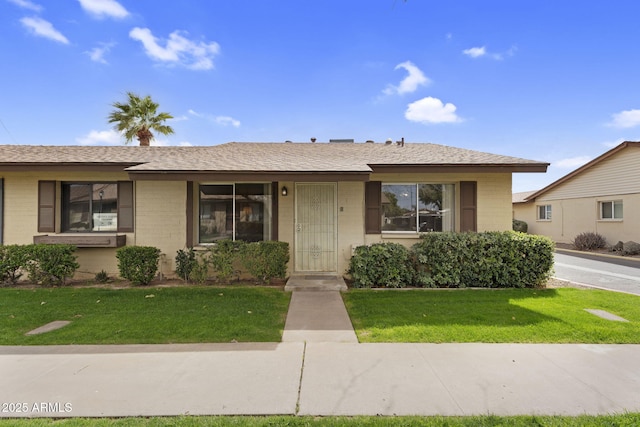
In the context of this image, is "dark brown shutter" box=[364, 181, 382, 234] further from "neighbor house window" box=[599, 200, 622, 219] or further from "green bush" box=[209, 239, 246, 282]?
"neighbor house window" box=[599, 200, 622, 219]

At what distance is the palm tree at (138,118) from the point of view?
47.8 feet

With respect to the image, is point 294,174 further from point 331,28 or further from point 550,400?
point 331,28

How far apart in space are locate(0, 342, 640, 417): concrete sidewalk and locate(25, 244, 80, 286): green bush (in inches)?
150

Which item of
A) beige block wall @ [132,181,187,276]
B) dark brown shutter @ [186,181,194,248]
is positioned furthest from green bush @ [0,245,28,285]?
dark brown shutter @ [186,181,194,248]

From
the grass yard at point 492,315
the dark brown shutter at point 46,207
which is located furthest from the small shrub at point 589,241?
the dark brown shutter at point 46,207

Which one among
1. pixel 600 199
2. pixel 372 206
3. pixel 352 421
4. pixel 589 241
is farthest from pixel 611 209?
pixel 352 421

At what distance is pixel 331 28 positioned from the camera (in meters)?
10.6

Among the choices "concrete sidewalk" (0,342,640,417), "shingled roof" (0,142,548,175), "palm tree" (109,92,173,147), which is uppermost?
"palm tree" (109,92,173,147)

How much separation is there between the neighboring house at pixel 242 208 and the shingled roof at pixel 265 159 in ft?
0.36

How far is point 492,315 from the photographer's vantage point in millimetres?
5027

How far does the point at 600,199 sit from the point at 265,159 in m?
18.0

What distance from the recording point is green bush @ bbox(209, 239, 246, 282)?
281 inches

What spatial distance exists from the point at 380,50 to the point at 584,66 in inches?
305

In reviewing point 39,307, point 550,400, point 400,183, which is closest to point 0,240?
point 39,307
